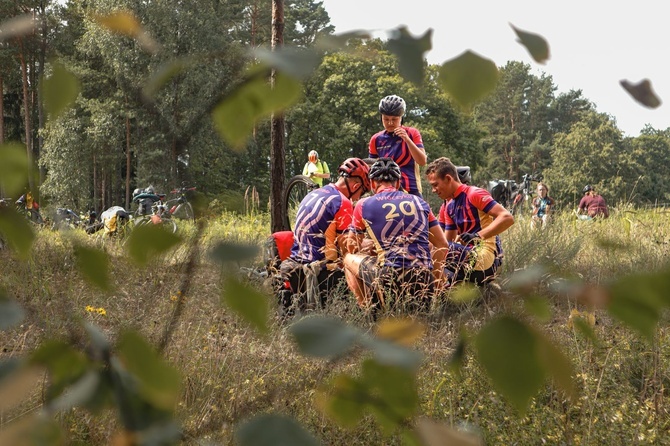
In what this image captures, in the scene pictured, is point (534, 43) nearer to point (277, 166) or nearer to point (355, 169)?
point (355, 169)

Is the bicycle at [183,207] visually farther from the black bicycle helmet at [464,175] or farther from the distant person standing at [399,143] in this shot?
the black bicycle helmet at [464,175]

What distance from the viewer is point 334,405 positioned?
48cm

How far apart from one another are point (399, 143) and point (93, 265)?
5.42 m

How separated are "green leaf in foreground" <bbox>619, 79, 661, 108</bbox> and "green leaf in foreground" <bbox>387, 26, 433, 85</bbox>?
12cm

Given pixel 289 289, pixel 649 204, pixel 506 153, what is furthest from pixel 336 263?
pixel 506 153

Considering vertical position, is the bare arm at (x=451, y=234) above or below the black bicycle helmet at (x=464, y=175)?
below

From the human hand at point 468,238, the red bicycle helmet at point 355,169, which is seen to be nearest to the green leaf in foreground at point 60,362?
the human hand at point 468,238

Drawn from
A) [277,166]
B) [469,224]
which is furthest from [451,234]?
[277,166]

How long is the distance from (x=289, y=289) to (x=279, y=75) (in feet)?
16.1

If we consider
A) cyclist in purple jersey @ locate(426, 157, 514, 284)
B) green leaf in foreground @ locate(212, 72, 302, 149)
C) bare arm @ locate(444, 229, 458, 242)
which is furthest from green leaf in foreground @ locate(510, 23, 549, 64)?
bare arm @ locate(444, 229, 458, 242)

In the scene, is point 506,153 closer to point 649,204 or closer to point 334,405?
point 649,204

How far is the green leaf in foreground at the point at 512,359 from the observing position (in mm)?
352

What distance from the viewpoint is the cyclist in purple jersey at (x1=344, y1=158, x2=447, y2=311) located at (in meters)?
4.50

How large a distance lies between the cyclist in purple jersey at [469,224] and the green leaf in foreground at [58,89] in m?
4.35
